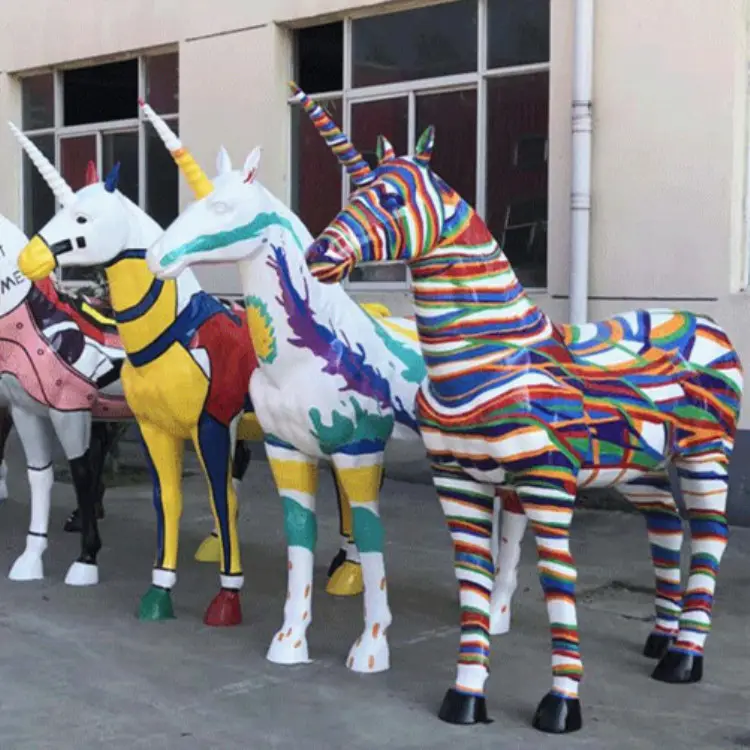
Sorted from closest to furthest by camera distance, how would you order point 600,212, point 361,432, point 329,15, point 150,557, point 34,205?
point 361,432 → point 150,557 → point 600,212 → point 329,15 → point 34,205

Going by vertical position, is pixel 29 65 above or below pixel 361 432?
above

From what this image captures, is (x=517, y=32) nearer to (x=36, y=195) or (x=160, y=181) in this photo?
(x=160, y=181)

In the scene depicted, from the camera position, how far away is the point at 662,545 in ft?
16.6

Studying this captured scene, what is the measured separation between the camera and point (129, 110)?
1234 centimetres

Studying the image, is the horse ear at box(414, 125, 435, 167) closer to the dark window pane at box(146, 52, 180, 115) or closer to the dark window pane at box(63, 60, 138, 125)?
the dark window pane at box(146, 52, 180, 115)

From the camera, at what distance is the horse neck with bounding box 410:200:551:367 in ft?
13.4

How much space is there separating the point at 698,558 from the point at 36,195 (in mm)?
10375

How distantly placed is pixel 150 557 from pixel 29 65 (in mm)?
7569

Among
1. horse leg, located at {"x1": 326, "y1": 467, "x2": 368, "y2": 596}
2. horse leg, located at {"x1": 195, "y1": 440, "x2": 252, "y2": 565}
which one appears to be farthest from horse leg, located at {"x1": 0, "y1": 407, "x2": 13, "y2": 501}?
horse leg, located at {"x1": 326, "y1": 467, "x2": 368, "y2": 596}

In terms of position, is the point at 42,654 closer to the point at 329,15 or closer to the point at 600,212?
the point at 600,212

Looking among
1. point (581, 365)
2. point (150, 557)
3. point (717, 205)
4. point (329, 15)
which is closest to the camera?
point (581, 365)

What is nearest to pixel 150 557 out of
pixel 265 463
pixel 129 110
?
pixel 265 463

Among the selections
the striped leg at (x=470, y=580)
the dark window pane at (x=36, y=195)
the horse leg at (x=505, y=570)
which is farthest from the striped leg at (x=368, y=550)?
the dark window pane at (x=36, y=195)

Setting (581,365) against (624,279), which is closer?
(581,365)
